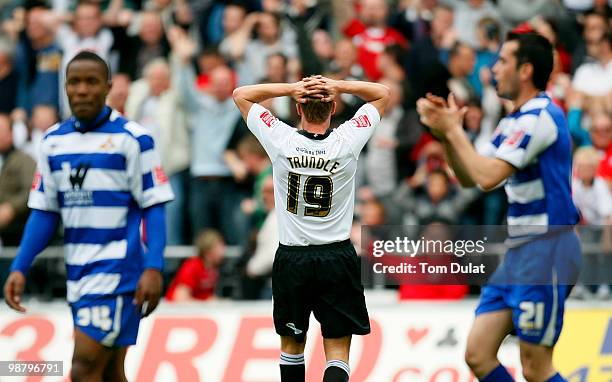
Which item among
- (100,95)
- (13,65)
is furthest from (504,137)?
(13,65)

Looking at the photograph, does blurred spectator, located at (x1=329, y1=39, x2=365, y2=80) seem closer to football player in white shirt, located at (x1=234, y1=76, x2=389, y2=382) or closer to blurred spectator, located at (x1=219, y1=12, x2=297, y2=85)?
blurred spectator, located at (x1=219, y1=12, x2=297, y2=85)

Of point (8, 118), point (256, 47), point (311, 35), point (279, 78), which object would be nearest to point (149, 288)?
point (279, 78)

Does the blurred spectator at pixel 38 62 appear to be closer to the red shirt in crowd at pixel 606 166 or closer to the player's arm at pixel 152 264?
the red shirt in crowd at pixel 606 166

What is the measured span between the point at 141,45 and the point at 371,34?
273cm

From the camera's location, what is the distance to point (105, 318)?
8141 mm

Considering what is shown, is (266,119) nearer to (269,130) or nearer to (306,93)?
(269,130)

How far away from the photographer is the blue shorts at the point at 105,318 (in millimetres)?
A: 8133

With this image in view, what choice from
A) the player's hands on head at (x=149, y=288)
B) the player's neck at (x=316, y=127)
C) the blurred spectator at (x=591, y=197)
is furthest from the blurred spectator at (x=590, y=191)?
the player's hands on head at (x=149, y=288)

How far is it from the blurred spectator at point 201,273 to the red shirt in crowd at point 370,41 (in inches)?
114

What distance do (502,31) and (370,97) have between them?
22.9 feet

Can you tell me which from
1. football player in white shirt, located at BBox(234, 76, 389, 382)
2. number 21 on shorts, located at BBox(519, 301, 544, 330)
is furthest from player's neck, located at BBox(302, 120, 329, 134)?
number 21 on shorts, located at BBox(519, 301, 544, 330)

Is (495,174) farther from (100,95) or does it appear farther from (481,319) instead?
(100,95)

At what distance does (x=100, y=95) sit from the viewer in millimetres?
8188

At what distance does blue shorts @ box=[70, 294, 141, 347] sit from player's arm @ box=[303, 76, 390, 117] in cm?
183
